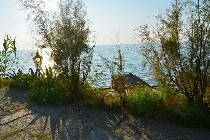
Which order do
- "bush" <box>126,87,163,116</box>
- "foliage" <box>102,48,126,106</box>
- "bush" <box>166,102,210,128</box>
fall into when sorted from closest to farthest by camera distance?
"bush" <box>166,102,210,128</box>, "bush" <box>126,87,163,116</box>, "foliage" <box>102,48,126,106</box>

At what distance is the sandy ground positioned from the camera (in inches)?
315

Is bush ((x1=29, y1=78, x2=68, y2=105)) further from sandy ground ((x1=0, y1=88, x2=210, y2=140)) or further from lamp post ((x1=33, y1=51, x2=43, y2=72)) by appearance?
lamp post ((x1=33, y1=51, x2=43, y2=72))

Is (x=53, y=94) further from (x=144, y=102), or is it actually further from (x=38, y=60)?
(x=38, y=60)

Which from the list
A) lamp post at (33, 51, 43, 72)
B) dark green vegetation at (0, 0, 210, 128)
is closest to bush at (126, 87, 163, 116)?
dark green vegetation at (0, 0, 210, 128)

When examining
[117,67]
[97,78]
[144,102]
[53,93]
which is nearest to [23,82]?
[53,93]

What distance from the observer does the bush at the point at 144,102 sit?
9.41 m

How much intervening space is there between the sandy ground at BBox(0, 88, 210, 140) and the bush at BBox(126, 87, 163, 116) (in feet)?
1.27

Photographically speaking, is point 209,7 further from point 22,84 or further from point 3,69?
point 3,69

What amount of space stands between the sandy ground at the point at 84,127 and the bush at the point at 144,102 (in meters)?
0.39

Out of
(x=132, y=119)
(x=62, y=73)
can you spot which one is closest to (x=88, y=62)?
(x=62, y=73)

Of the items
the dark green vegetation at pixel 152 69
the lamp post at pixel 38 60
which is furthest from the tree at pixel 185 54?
the lamp post at pixel 38 60

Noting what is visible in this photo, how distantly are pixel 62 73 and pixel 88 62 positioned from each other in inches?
40.7

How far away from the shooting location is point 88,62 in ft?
39.9

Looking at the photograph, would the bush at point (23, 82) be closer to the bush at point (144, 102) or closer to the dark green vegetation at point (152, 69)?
the dark green vegetation at point (152, 69)
